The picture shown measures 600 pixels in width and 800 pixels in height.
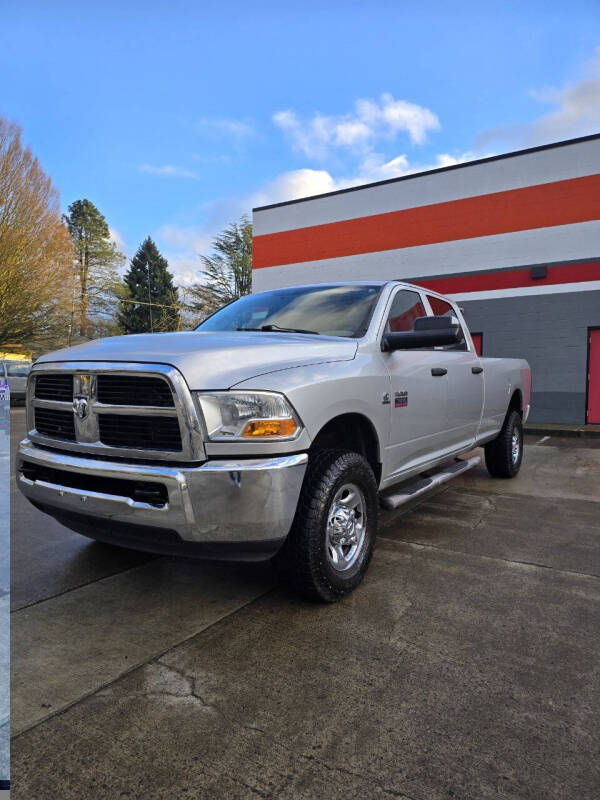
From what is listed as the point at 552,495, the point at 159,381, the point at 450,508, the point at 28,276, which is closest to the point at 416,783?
the point at 159,381

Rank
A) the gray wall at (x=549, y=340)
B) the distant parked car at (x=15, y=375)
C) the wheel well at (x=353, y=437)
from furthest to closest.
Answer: the distant parked car at (x=15, y=375) → the gray wall at (x=549, y=340) → the wheel well at (x=353, y=437)

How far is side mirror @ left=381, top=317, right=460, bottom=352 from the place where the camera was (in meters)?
3.43

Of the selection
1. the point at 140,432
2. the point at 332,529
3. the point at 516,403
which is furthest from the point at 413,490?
the point at 516,403

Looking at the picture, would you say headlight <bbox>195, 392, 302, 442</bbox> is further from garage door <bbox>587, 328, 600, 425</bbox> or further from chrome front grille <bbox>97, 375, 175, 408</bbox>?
garage door <bbox>587, 328, 600, 425</bbox>

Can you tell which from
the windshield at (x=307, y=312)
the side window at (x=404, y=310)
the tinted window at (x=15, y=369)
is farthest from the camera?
the tinted window at (x=15, y=369)

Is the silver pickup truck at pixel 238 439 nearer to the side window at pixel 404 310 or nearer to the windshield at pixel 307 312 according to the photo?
the windshield at pixel 307 312

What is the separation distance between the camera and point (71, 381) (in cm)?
293

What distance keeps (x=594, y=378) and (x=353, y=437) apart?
11.4m

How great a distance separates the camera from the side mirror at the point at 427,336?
11.2ft

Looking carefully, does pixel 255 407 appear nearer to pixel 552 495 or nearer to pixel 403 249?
pixel 552 495

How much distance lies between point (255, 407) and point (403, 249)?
529 inches

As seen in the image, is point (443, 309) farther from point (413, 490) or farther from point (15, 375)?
point (15, 375)

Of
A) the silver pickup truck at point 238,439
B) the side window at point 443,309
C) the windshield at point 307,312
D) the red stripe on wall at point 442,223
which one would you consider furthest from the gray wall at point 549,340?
the silver pickup truck at point 238,439

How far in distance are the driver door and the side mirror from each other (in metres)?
0.11
